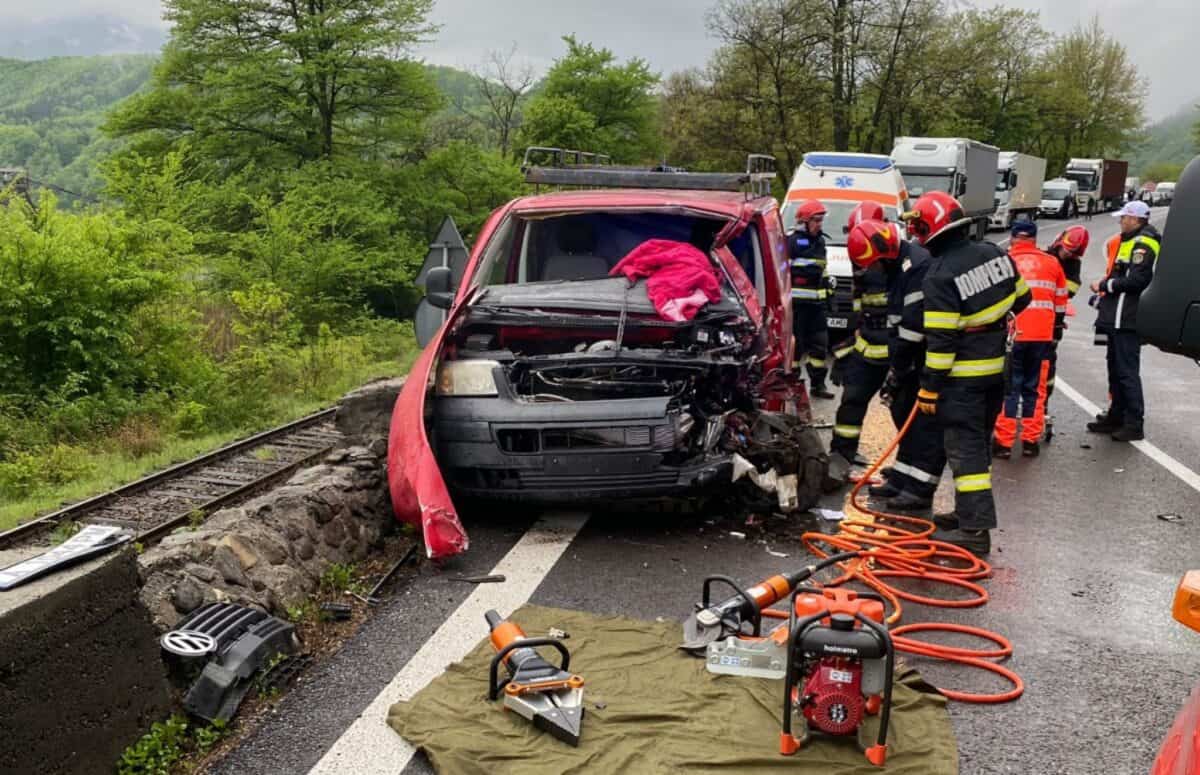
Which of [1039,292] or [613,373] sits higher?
[1039,292]

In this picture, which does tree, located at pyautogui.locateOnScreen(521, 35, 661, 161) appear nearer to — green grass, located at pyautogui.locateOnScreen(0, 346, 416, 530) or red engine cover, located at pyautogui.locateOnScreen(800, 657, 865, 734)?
green grass, located at pyautogui.locateOnScreen(0, 346, 416, 530)

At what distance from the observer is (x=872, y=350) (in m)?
6.80

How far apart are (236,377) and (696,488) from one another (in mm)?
7741

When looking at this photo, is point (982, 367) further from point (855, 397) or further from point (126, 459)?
point (126, 459)

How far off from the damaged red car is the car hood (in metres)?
0.01

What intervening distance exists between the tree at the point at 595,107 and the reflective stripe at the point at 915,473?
23.0m

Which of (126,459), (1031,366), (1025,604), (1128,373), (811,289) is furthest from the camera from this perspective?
(811,289)

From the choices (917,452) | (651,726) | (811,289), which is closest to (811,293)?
(811,289)

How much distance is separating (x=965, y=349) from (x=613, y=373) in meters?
2.03

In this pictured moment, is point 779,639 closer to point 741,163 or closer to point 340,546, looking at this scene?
point 340,546

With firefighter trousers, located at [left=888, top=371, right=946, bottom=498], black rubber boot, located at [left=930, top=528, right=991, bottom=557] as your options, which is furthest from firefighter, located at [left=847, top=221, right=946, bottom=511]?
black rubber boot, located at [left=930, top=528, right=991, bottom=557]

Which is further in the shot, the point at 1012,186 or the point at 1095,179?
the point at 1095,179

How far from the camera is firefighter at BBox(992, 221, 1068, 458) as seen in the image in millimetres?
7766

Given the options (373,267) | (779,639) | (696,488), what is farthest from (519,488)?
(373,267)
